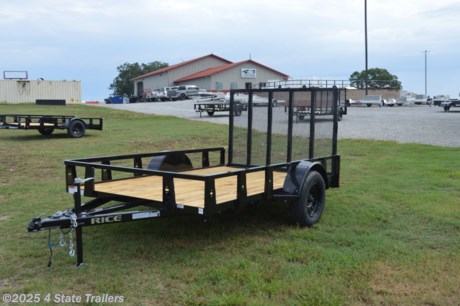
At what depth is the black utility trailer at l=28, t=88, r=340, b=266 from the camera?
455 centimetres

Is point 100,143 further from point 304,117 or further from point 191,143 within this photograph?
point 304,117

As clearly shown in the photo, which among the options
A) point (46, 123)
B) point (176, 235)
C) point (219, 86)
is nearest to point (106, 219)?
point (176, 235)

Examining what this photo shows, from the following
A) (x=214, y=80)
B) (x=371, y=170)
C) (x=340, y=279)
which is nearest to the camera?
(x=340, y=279)

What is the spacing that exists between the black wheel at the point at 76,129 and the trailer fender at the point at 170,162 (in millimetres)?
10679

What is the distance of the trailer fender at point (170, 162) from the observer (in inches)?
257

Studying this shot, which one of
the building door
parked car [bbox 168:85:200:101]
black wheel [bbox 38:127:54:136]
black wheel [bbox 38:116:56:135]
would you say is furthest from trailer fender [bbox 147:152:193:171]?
the building door

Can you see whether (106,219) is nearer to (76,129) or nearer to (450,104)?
(76,129)

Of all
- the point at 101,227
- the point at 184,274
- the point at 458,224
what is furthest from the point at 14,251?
the point at 458,224

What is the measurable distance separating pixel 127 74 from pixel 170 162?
9579 centimetres

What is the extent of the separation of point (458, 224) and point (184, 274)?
3557 mm

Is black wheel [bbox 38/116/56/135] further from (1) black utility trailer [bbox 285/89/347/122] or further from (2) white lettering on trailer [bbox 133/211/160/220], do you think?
(2) white lettering on trailer [bbox 133/211/160/220]

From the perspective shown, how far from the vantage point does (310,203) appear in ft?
20.0

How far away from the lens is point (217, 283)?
4.16 m

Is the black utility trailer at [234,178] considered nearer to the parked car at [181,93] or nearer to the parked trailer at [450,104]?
the parked trailer at [450,104]
